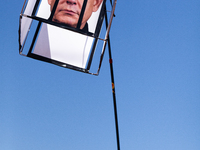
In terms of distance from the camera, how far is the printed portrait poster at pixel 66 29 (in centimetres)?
702

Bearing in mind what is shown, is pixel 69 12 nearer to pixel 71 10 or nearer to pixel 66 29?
pixel 71 10

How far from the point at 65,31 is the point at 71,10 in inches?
27.0

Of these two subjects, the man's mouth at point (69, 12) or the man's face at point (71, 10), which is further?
the man's mouth at point (69, 12)

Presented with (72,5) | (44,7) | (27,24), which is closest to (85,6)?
(72,5)

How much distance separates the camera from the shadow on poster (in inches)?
274

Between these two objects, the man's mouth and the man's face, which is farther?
the man's mouth

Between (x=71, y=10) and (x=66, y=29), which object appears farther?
(x=71, y=10)

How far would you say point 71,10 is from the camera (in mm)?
7543

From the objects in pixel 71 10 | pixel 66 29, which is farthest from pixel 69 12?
pixel 66 29

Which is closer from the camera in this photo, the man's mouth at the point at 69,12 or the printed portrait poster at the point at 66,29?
the printed portrait poster at the point at 66,29

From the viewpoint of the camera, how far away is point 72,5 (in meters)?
7.64

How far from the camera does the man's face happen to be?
7164 millimetres

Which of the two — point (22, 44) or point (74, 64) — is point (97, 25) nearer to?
point (74, 64)

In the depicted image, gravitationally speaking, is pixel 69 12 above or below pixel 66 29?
above
